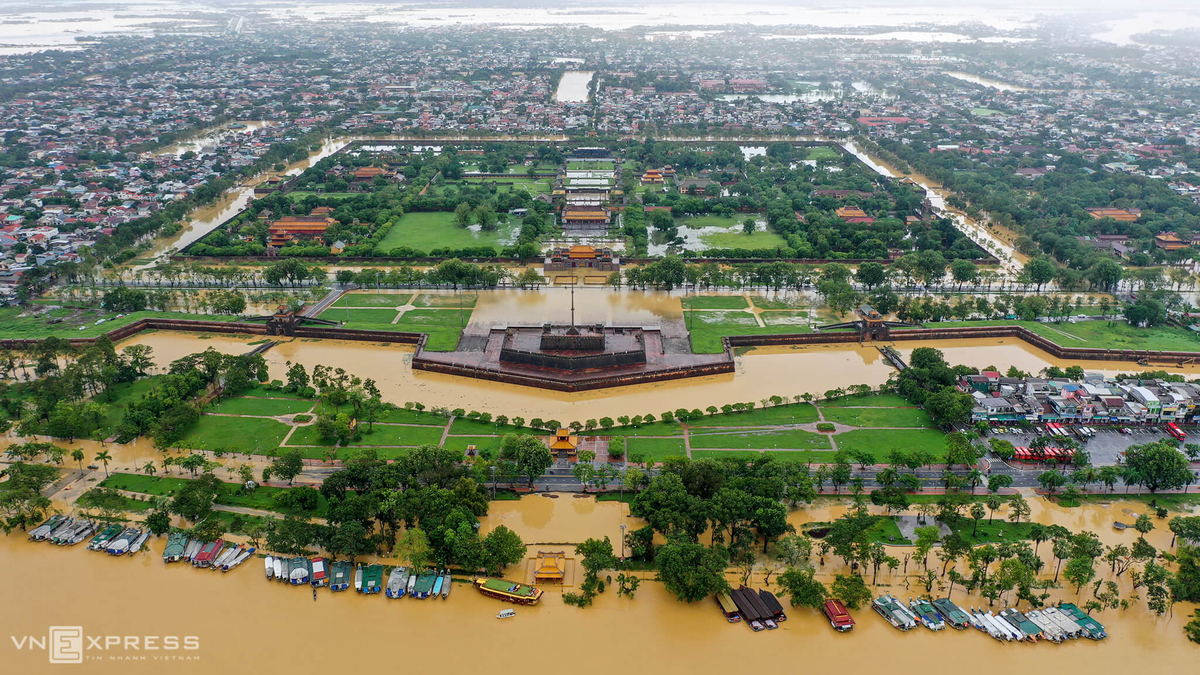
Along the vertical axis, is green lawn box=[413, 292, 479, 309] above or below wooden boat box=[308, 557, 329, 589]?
above

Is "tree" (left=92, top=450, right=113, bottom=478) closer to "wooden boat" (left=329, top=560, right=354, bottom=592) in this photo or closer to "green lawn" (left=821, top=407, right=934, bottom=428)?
"wooden boat" (left=329, top=560, right=354, bottom=592)

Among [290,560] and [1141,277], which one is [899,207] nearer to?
[1141,277]

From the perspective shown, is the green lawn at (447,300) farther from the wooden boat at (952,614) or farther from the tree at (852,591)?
the wooden boat at (952,614)

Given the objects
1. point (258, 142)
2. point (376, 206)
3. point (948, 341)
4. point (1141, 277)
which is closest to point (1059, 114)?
point (1141, 277)

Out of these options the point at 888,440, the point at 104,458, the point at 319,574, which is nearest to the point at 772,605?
the point at 888,440

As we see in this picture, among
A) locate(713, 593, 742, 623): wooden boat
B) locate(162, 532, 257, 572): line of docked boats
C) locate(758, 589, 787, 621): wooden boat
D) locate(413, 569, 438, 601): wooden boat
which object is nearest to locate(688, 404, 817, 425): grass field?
locate(713, 593, 742, 623): wooden boat

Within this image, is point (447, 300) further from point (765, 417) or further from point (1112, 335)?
point (1112, 335)
